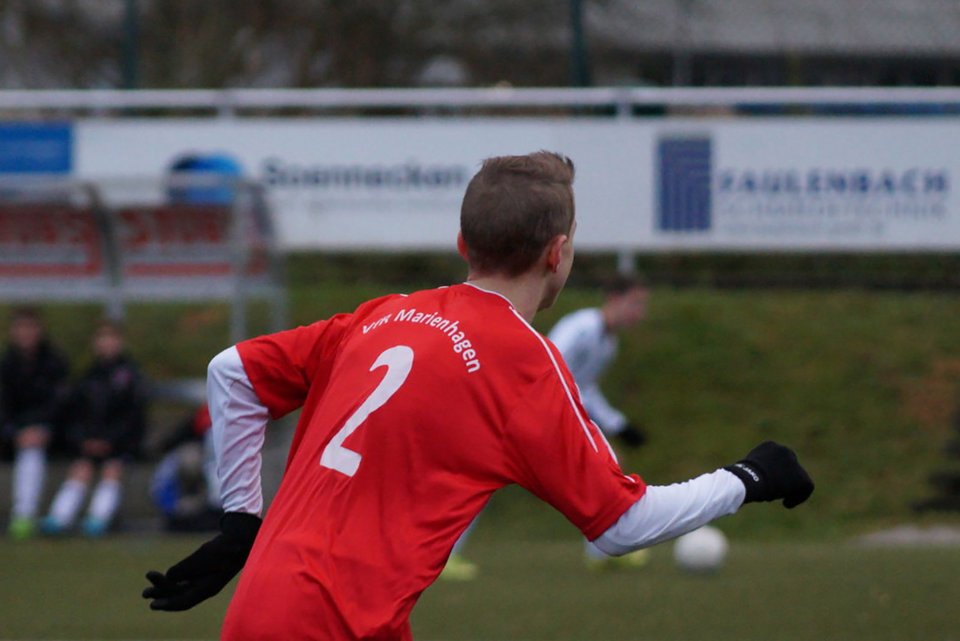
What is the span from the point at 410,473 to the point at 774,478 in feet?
2.44

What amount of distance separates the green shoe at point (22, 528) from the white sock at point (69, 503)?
0.18 metres

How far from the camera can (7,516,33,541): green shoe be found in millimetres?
10961

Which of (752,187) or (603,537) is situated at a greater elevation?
(603,537)

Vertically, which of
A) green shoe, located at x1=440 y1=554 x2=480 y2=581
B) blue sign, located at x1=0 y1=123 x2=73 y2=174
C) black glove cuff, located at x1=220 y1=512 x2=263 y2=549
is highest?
black glove cuff, located at x1=220 y1=512 x2=263 y2=549

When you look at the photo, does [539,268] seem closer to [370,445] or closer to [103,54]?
[370,445]

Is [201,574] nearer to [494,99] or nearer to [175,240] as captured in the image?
[175,240]

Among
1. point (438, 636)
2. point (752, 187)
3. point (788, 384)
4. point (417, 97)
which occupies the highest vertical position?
point (417, 97)

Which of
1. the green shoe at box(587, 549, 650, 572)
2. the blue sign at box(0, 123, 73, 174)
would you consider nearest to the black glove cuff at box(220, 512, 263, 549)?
the green shoe at box(587, 549, 650, 572)

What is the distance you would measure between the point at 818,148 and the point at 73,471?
688 centimetres

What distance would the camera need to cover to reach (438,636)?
6.55m

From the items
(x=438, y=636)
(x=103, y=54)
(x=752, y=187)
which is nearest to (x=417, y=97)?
(x=752, y=187)

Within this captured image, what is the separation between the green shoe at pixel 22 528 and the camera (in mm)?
10961

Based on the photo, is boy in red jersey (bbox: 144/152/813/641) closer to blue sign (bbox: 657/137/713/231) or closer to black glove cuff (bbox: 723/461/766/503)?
black glove cuff (bbox: 723/461/766/503)

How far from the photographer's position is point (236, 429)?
3.09 meters
